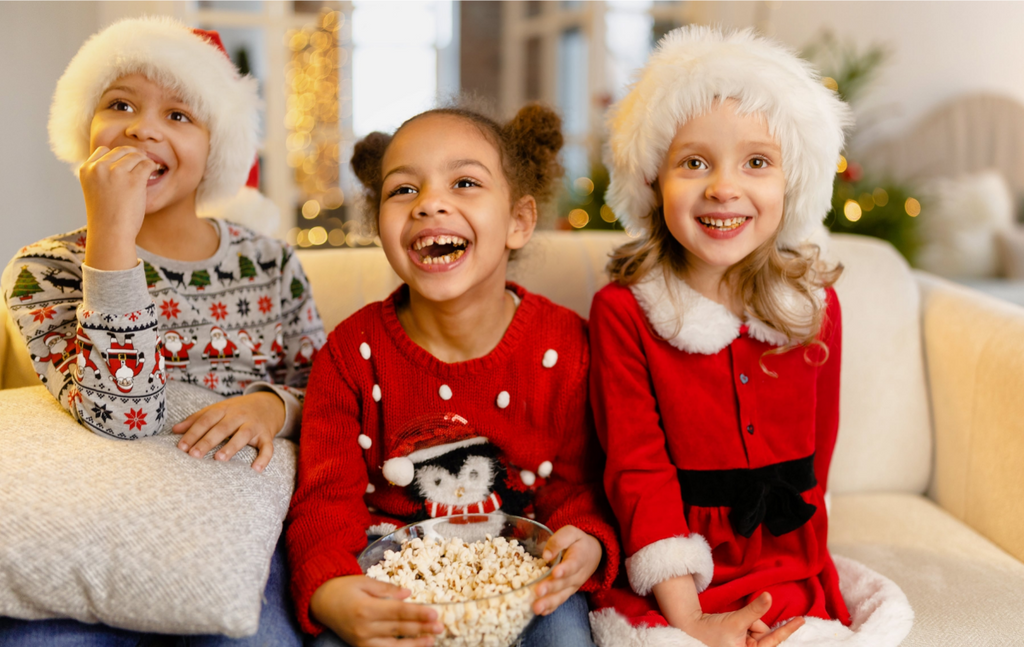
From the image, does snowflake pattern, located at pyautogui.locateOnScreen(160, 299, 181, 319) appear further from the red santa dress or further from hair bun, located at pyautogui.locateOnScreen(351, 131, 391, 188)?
the red santa dress

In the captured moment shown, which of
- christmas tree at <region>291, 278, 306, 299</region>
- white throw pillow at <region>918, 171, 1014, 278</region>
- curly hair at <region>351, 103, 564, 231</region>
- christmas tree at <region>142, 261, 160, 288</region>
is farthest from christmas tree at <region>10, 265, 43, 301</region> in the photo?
white throw pillow at <region>918, 171, 1014, 278</region>

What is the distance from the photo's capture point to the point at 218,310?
4.15 ft

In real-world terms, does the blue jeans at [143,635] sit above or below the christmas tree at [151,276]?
below

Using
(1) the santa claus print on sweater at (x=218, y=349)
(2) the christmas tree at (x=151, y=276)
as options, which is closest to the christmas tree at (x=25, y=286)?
(2) the christmas tree at (x=151, y=276)

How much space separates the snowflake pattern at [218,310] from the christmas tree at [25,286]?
246 millimetres

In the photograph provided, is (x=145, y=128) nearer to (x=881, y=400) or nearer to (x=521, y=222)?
(x=521, y=222)

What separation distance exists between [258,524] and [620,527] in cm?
52

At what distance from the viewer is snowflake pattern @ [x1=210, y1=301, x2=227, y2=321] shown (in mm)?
1258

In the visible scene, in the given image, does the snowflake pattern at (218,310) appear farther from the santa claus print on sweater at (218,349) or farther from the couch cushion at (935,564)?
the couch cushion at (935,564)

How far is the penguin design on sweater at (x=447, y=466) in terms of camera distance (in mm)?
1161

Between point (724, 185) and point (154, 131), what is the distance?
0.87 metres

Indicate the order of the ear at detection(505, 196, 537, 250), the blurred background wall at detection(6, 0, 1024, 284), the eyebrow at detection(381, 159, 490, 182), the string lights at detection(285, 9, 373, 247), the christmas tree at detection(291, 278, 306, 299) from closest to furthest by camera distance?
1. the eyebrow at detection(381, 159, 490, 182)
2. the ear at detection(505, 196, 537, 250)
3. the christmas tree at detection(291, 278, 306, 299)
4. the blurred background wall at detection(6, 0, 1024, 284)
5. the string lights at detection(285, 9, 373, 247)

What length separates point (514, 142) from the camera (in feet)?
4.04

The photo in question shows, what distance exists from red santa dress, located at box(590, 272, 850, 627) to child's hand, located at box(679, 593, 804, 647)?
0.04m
